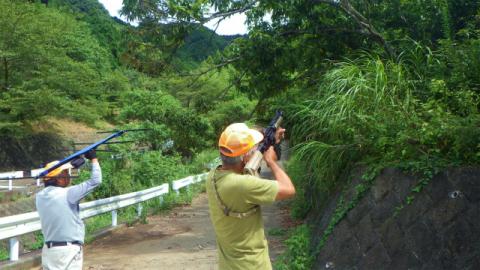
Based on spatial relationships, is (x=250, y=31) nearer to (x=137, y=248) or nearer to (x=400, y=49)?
(x=400, y=49)

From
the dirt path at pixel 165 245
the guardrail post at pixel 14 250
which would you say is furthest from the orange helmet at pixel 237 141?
the guardrail post at pixel 14 250

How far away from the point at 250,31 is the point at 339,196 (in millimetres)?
5835

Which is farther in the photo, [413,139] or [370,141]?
[370,141]

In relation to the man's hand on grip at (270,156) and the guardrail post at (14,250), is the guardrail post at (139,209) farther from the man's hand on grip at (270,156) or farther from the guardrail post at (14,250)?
the man's hand on grip at (270,156)

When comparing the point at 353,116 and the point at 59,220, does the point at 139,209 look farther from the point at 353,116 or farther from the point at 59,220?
the point at 59,220

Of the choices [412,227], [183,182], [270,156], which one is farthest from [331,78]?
[183,182]

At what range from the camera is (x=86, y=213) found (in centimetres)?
1055

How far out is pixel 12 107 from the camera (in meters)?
29.5

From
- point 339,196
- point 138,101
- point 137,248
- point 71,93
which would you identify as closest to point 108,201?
point 137,248

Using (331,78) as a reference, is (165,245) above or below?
below

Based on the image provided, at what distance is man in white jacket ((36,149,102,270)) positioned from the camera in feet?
17.4

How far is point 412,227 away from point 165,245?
19.8 ft

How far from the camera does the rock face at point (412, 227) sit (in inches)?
195

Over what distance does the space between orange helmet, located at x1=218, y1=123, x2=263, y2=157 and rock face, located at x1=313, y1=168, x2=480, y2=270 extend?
2.60 metres
